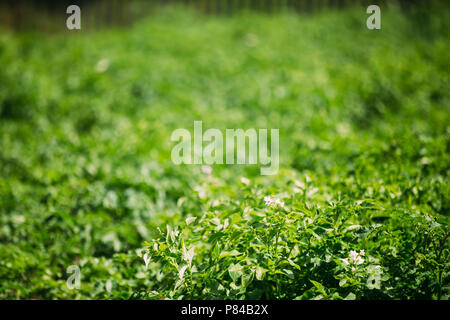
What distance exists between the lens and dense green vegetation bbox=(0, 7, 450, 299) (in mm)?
1579

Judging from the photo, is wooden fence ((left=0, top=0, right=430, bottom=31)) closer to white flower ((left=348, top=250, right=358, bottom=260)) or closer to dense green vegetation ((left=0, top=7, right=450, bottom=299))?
dense green vegetation ((left=0, top=7, right=450, bottom=299))

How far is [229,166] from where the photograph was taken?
136 inches

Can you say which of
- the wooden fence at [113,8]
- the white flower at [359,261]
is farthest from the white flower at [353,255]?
the wooden fence at [113,8]

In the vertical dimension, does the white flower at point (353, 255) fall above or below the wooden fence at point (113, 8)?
below

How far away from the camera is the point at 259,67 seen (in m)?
5.73

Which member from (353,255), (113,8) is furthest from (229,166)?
(113,8)

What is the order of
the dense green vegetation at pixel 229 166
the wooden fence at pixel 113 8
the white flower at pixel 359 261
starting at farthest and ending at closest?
the wooden fence at pixel 113 8 < the dense green vegetation at pixel 229 166 < the white flower at pixel 359 261

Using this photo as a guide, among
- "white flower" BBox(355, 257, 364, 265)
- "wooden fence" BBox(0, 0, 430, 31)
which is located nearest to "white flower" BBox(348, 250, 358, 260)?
"white flower" BBox(355, 257, 364, 265)

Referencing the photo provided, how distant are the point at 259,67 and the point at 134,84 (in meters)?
2.29

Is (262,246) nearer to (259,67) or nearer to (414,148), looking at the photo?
(414,148)

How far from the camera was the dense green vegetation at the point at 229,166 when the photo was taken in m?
1.58

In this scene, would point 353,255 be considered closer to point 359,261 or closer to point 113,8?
point 359,261

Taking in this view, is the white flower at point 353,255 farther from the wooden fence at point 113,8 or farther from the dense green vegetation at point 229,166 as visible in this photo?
the wooden fence at point 113,8

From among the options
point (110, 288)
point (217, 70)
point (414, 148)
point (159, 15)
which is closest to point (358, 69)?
point (217, 70)
